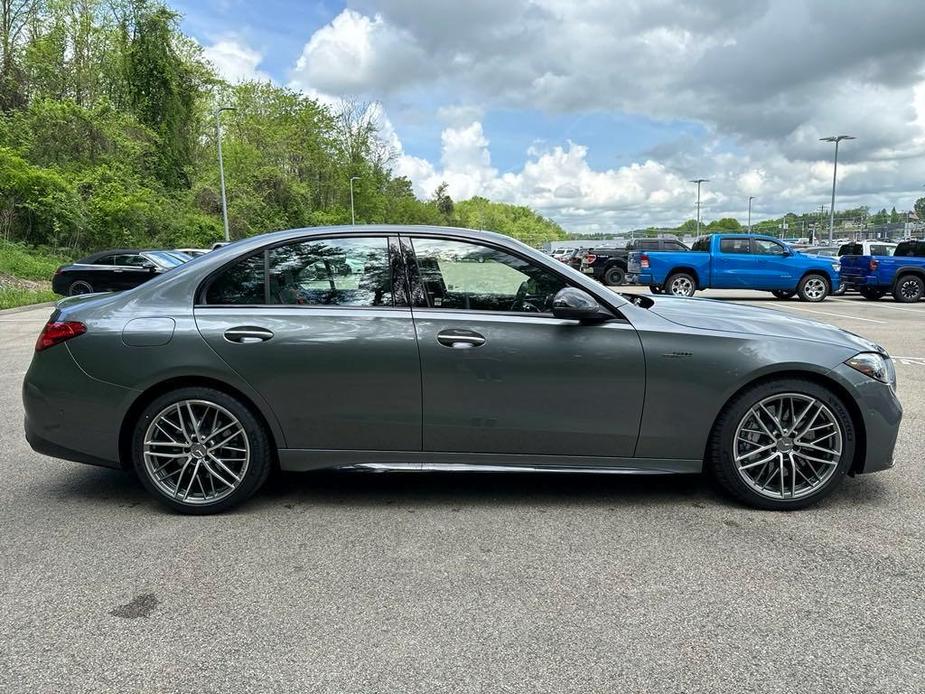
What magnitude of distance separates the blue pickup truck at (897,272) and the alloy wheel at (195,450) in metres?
20.4

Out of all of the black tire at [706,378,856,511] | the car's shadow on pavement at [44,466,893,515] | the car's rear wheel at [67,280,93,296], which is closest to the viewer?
the black tire at [706,378,856,511]

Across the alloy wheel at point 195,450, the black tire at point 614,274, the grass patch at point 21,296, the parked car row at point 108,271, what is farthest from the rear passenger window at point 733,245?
the grass patch at point 21,296

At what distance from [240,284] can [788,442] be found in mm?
3184

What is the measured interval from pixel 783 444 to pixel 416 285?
2207 millimetres

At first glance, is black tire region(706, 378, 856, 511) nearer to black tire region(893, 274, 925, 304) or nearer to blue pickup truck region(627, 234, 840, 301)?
blue pickup truck region(627, 234, 840, 301)

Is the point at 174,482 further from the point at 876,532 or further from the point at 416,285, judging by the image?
the point at 876,532

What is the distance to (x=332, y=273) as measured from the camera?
12.5 feet

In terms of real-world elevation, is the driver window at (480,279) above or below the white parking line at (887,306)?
above

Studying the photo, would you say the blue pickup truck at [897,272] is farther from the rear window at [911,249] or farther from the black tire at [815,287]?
the black tire at [815,287]

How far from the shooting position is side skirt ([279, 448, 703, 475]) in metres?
3.66

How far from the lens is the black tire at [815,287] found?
19156 mm

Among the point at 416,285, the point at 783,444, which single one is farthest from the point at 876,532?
the point at 416,285

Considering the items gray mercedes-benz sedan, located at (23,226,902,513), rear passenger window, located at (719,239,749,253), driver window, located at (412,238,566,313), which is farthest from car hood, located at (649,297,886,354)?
rear passenger window, located at (719,239,749,253)

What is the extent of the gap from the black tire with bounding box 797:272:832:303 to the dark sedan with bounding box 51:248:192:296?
17302mm
